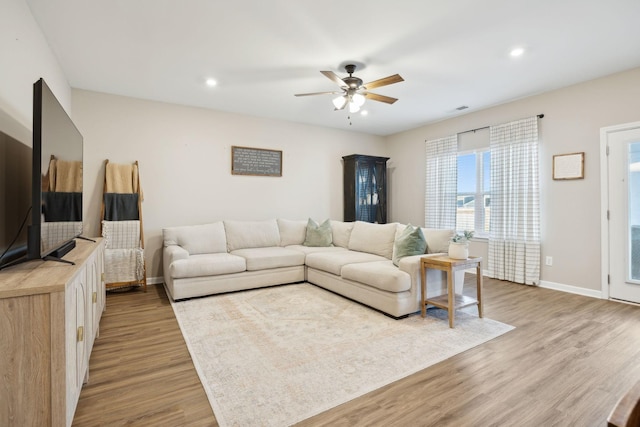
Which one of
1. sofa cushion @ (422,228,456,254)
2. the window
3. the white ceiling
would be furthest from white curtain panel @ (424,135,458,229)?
sofa cushion @ (422,228,456,254)

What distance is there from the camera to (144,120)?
4.45 meters

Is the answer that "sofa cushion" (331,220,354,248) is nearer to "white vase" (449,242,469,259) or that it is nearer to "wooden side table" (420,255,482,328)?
"wooden side table" (420,255,482,328)

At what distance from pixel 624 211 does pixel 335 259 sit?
3.32 meters

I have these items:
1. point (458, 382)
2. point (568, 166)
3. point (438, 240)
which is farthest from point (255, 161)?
point (568, 166)

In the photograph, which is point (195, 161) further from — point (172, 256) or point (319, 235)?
point (319, 235)

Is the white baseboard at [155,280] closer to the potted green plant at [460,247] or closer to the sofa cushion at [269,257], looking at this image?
the sofa cushion at [269,257]

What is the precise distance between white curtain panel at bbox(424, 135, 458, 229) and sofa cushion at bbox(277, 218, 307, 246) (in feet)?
7.69

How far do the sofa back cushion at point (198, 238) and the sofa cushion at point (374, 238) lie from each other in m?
1.88

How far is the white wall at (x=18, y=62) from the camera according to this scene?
6.66ft

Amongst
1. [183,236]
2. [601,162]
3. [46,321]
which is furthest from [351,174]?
[46,321]

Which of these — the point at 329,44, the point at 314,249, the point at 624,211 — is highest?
the point at 329,44

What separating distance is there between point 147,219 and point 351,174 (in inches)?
138

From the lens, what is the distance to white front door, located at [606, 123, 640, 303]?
3.55 meters

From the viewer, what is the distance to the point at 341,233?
4984mm
